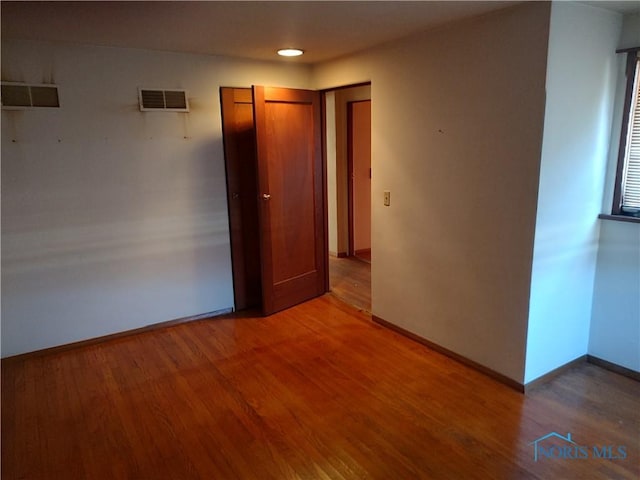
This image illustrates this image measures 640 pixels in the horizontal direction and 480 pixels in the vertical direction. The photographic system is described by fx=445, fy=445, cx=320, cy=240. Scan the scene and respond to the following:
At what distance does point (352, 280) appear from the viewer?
469 cm

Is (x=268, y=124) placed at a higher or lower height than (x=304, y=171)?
higher

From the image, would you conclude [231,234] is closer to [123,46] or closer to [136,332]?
[136,332]

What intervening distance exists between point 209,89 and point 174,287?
1.61m

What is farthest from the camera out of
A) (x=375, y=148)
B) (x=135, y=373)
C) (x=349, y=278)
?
(x=349, y=278)

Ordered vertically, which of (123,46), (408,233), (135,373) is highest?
(123,46)

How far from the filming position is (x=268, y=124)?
139 inches

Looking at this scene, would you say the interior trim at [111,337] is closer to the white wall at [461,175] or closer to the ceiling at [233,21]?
the white wall at [461,175]

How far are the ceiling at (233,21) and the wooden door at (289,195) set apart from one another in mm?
584

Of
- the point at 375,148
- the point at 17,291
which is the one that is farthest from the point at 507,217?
the point at 17,291

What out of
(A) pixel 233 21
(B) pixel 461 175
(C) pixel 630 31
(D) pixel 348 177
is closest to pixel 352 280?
(D) pixel 348 177

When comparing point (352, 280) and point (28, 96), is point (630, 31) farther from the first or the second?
point (28, 96)

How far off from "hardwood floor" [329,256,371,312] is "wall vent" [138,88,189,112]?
2.16 metres

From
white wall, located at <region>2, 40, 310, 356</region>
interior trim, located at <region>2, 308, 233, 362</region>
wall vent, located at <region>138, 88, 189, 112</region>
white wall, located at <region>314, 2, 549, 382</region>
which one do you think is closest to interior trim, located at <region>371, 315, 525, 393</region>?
A: white wall, located at <region>314, 2, 549, 382</region>

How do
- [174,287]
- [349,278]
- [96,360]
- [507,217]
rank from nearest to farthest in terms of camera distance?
[507,217], [96,360], [174,287], [349,278]
